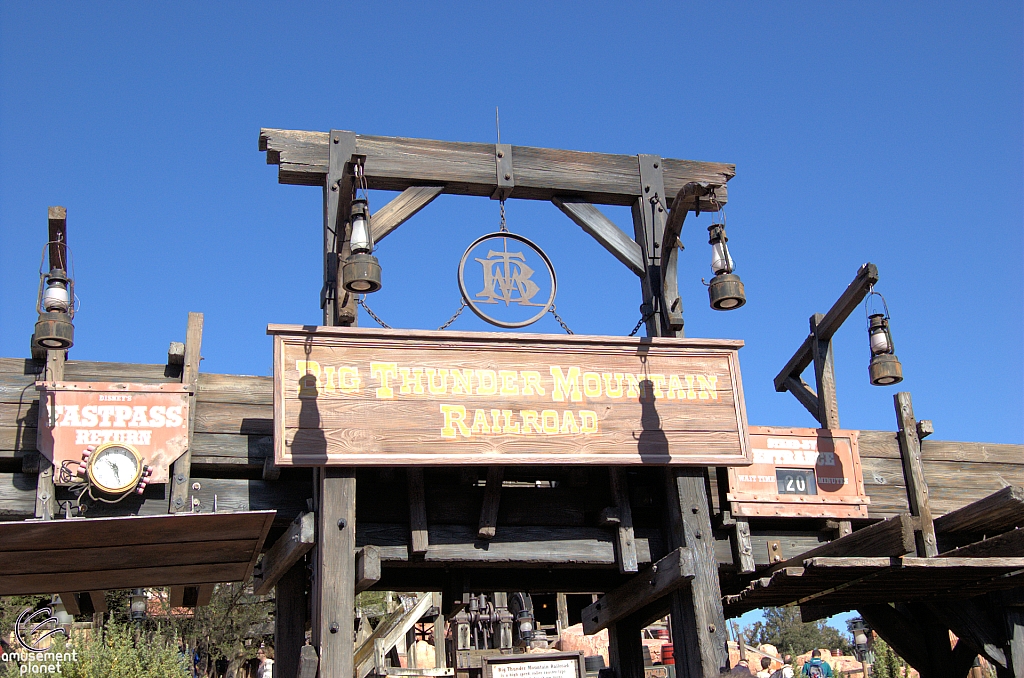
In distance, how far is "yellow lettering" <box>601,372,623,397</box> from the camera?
7.88 meters

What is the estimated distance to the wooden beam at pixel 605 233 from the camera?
347 inches

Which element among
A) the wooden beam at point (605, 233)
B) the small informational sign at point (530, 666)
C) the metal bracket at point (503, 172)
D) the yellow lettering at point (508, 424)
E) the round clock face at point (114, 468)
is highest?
the metal bracket at point (503, 172)

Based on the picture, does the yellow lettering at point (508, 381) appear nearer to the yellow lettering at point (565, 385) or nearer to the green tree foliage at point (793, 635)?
Answer: the yellow lettering at point (565, 385)

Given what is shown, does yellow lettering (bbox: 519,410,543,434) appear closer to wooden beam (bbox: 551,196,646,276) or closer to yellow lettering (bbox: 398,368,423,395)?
yellow lettering (bbox: 398,368,423,395)

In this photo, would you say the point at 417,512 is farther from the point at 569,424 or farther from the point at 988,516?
the point at 988,516

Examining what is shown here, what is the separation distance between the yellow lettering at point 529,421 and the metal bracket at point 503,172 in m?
2.10

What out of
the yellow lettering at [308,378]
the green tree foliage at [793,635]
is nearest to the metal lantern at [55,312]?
the yellow lettering at [308,378]

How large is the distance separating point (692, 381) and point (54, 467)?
5.01 m

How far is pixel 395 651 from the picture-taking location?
26.6m

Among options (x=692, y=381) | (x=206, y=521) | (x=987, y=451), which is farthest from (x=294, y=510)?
(x=987, y=451)

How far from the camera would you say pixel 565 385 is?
7.79m

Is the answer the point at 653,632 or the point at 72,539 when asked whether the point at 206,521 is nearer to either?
the point at 72,539

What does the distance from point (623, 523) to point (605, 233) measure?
2.62m

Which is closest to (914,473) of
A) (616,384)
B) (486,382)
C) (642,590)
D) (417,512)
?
(642,590)
